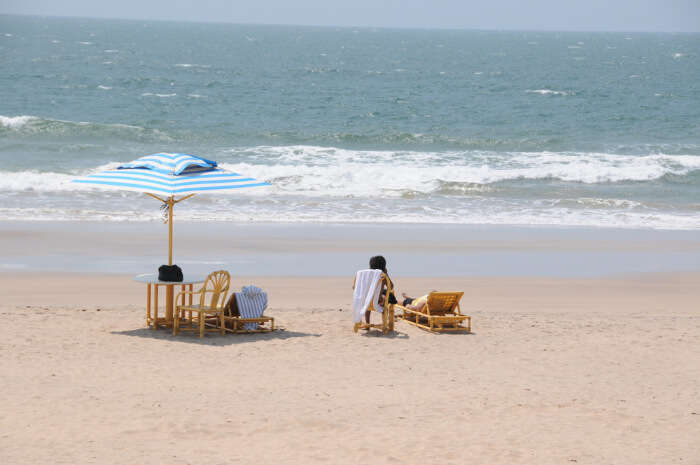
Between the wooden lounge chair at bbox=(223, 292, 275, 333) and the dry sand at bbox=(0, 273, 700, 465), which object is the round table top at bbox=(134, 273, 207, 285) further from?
the dry sand at bbox=(0, 273, 700, 465)

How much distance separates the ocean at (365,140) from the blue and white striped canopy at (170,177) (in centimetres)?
799


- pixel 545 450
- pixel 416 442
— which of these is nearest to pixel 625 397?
pixel 545 450

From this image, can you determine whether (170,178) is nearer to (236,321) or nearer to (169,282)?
(169,282)

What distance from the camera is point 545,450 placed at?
6457mm

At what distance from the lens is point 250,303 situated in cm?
991

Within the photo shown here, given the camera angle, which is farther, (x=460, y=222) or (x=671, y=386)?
(x=460, y=222)

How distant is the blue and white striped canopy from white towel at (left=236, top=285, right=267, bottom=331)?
43.1 inches

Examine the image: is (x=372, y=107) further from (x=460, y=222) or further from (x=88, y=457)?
(x=88, y=457)

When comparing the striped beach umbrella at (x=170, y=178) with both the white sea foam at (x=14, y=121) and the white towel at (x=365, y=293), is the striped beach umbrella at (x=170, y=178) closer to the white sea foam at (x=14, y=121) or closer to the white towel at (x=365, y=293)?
the white towel at (x=365, y=293)

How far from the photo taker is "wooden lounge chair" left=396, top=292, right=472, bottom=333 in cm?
1019

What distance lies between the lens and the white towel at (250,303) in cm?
988

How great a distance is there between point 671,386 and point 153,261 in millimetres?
7921

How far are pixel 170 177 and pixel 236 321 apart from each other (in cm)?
159

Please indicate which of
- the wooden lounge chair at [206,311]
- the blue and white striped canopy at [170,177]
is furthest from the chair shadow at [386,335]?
the blue and white striped canopy at [170,177]
